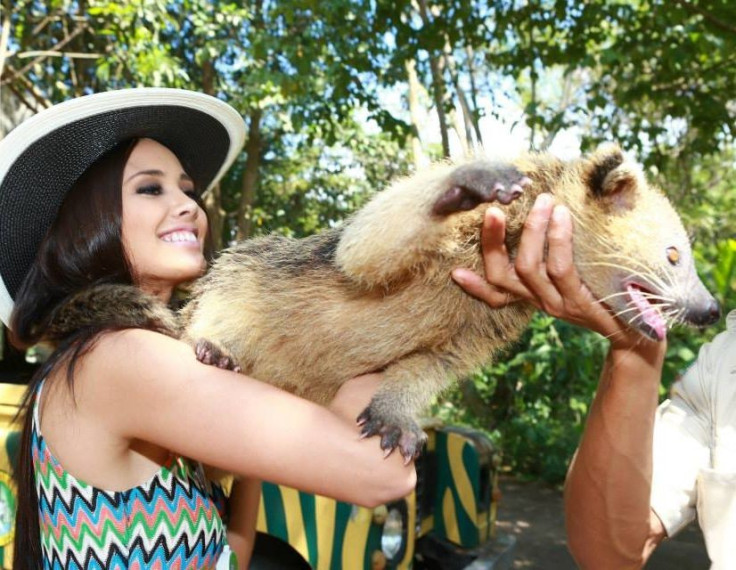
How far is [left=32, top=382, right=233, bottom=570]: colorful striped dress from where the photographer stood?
5.22 feet

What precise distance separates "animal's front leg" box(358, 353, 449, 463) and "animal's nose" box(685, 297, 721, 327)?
755 mm

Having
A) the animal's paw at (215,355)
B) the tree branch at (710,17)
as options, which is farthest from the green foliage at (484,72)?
the animal's paw at (215,355)

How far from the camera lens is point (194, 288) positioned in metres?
2.69

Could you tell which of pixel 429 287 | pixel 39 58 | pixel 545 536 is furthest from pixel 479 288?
pixel 39 58

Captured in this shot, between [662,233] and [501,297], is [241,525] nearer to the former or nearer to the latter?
[501,297]

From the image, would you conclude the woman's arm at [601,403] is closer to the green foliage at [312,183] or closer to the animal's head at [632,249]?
the animal's head at [632,249]

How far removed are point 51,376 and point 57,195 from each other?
575 mm

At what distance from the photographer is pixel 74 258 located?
6.22 feet

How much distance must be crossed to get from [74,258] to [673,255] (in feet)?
5.69

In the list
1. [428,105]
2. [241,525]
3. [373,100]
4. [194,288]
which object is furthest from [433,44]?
[428,105]

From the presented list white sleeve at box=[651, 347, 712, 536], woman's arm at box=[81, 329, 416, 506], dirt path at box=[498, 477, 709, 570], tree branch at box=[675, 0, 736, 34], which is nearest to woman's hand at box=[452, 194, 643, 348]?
white sleeve at box=[651, 347, 712, 536]

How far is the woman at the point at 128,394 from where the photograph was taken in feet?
5.17

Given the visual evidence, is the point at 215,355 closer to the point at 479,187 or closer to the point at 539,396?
the point at 479,187

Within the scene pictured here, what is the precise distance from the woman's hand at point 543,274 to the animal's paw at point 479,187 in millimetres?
71
